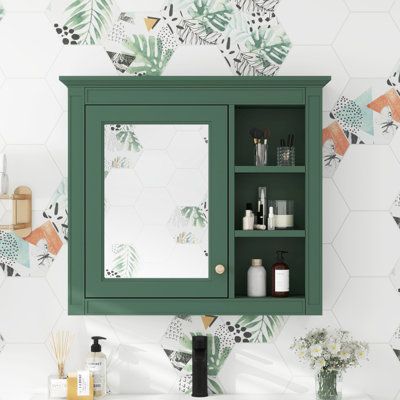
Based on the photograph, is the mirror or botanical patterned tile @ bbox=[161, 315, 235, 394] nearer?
the mirror

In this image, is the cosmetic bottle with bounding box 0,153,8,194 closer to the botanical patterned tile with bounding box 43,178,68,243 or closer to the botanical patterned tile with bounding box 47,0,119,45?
the botanical patterned tile with bounding box 43,178,68,243

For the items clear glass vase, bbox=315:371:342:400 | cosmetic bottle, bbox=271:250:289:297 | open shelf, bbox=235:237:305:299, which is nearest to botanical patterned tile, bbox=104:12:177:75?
open shelf, bbox=235:237:305:299

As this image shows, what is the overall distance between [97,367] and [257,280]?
→ 635 mm

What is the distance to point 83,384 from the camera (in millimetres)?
2252

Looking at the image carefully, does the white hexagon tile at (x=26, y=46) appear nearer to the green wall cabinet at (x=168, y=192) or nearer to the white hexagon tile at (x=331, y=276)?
the green wall cabinet at (x=168, y=192)

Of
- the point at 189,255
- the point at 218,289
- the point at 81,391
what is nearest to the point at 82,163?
the point at 189,255

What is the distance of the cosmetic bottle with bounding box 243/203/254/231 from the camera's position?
2.28 metres

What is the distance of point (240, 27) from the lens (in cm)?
243

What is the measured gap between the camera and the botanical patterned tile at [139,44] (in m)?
2.42

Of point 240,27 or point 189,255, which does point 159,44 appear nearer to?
point 240,27

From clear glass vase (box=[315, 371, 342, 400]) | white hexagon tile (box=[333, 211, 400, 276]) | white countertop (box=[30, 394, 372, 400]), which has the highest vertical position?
white hexagon tile (box=[333, 211, 400, 276])

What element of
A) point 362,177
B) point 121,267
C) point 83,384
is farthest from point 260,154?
point 83,384

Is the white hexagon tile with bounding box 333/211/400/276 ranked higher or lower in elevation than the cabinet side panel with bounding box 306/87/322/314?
lower

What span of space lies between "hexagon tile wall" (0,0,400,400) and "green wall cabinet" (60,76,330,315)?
18 cm
